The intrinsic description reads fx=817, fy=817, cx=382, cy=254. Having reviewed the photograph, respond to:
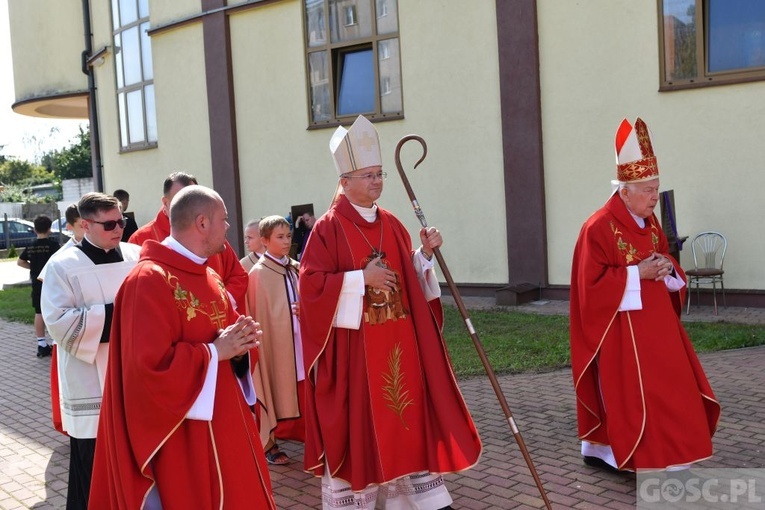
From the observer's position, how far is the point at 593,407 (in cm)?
515

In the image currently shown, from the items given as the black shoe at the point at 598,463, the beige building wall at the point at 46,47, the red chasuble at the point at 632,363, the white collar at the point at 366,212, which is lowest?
the black shoe at the point at 598,463

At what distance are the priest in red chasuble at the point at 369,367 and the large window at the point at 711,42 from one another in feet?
22.6

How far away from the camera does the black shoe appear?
5195mm

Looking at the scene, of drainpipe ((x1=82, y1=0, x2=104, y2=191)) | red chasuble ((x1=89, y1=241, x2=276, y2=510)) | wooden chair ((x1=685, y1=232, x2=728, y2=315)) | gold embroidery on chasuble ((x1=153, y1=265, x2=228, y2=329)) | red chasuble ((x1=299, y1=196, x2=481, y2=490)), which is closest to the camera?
red chasuble ((x1=89, y1=241, x2=276, y2=510))

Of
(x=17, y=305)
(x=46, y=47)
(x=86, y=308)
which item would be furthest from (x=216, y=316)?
(x=46, y=47)

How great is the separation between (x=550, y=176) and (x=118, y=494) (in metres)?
9.01

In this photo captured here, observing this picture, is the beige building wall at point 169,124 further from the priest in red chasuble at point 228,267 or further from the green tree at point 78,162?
the green tree at point 78,162

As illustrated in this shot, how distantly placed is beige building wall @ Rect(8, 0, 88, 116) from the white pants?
1872 cm

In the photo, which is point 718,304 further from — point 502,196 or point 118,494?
point 118,494

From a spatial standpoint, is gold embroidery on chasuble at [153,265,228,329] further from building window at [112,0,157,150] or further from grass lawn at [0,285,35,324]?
building window at [112,0,157,150]

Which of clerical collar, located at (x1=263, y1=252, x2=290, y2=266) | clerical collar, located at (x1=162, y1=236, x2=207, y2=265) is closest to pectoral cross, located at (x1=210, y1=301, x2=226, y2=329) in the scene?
clerical collar, located at (x1=162, y1=236, x2=207, y2=265)

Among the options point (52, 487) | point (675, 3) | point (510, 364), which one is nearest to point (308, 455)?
point (52, 487)

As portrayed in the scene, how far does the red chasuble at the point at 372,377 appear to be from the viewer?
14.7 feet

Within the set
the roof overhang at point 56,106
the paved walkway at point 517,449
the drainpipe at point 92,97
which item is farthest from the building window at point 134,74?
the paved walkway at point 517,449
